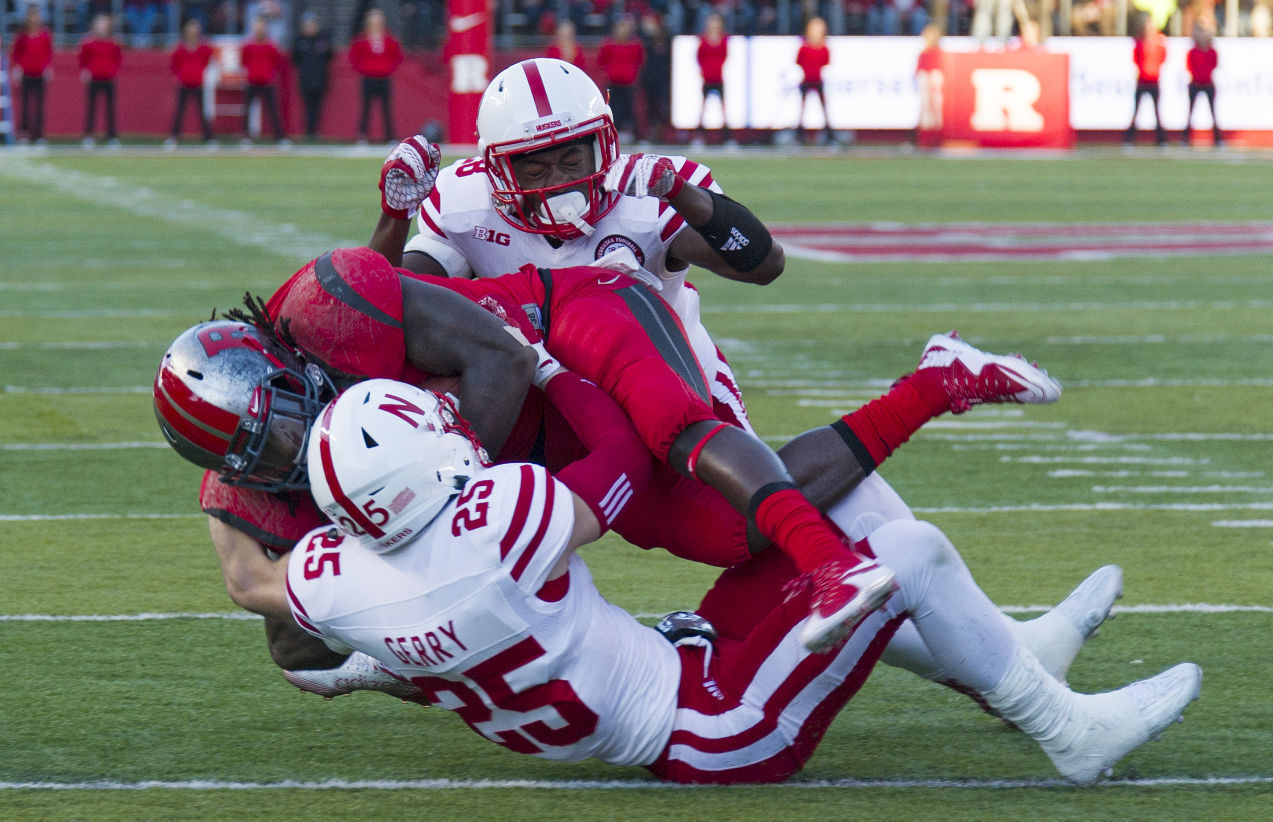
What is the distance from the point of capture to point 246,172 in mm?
19203

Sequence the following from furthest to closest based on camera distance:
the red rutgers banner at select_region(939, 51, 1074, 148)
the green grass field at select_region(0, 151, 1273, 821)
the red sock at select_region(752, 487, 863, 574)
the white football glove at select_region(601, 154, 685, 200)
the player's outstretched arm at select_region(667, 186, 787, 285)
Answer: the red rutgers banner at select_region(939, 51, 1074, 148) < the player's outstretched arm at select_region(667, 186, 787, 285) < the white football glove at select_region(601, 154, 685, 200) < the green grass field at select_region(0, 151, 1273, 821) < the red sock at select_region(752, 487, 863, 574)

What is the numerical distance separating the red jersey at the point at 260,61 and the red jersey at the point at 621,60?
4067 millimetres

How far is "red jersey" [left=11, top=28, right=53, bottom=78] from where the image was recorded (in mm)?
22234

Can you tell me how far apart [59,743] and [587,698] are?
1138 mm

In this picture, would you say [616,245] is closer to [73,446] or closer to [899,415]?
[899,415]

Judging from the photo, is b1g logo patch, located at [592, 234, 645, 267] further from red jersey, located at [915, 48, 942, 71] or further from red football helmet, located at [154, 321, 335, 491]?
red jersey, located at [915, 48, 942, 71]

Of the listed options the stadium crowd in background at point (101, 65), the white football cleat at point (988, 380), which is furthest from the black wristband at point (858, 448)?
the stadium crowd in background at point (101, 65)

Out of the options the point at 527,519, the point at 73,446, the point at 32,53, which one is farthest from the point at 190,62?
the point at 527,519

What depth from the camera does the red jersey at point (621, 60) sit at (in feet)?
74.3

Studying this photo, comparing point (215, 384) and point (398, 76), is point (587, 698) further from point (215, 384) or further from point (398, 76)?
point (398, 76)

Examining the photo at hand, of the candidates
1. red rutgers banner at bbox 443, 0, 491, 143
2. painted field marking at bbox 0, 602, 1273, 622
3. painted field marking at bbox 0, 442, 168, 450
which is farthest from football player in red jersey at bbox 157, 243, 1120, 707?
red rutgers banner at bbox 443, 0, 491, 143

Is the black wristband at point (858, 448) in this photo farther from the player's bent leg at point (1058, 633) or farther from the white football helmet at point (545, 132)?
the white football helmet at point (545, 132)

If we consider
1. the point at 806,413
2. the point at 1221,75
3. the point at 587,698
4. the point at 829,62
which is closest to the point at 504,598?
the point at 587,698

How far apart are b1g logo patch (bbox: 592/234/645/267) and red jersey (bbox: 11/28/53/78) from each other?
19.6 m
